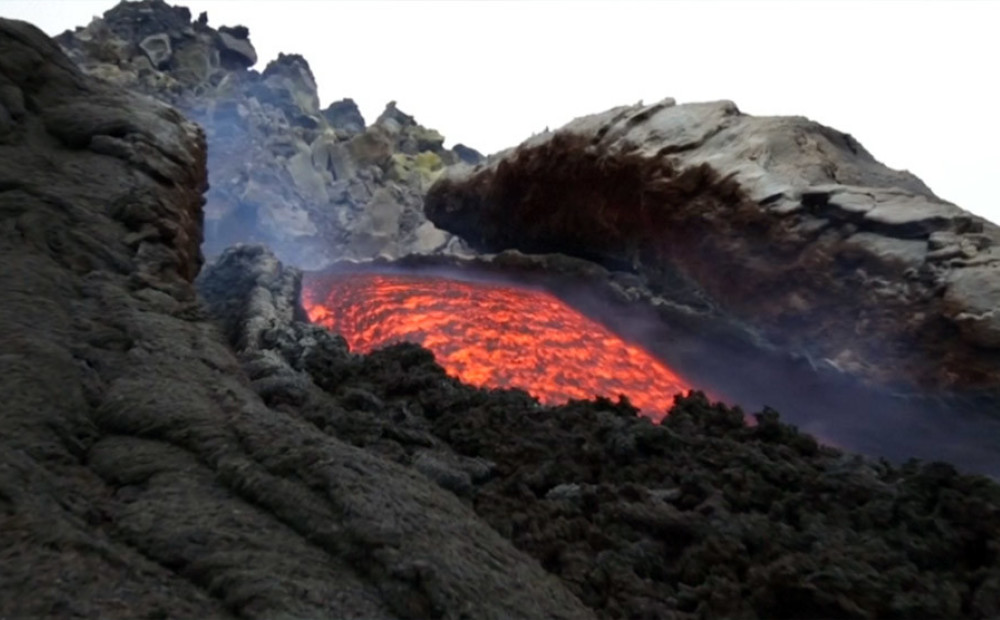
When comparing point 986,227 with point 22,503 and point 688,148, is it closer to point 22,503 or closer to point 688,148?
point 688,148

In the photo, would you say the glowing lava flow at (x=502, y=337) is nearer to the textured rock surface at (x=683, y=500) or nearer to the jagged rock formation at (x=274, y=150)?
the textured rock surface at (x=683, y=500)

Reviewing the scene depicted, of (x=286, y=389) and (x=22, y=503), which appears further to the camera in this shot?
(x=286, y=389)

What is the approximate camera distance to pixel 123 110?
5.33m

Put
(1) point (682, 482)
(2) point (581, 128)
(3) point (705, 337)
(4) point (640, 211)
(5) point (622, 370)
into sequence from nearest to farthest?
(1) point (682, 482) < (5) point (622, 370) < (3) point (705, 337) < (4) point (640, 211) < (2) point (581, 128)

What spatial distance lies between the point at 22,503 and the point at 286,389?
206 cm

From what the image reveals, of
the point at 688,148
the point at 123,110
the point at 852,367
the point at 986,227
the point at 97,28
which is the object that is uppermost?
the point at 97,28

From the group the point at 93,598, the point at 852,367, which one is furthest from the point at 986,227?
the point at 93,598

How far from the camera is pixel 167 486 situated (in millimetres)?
2289

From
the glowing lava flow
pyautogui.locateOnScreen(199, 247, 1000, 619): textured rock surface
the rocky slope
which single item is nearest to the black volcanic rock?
the glowing lava flow

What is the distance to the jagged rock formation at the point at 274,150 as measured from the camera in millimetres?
21703

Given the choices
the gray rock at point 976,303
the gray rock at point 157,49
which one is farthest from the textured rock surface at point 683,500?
the gray rock at point 157,49

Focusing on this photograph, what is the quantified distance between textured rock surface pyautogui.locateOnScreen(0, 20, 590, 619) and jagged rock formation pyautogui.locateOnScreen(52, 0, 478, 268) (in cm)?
1432

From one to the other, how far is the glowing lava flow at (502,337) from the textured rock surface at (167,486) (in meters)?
3.92

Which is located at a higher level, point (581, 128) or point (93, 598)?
point (581, 128)
